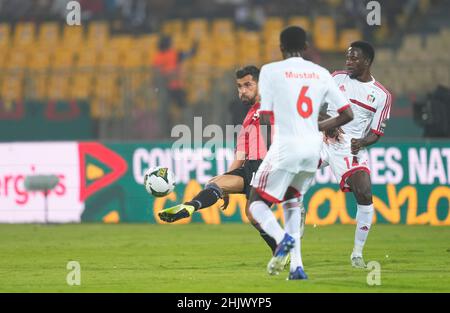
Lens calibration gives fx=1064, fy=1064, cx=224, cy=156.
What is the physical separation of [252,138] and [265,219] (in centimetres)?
203

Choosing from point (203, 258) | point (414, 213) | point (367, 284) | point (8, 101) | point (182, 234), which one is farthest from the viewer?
point (8, 101)

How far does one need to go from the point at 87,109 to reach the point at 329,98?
36.6 ft

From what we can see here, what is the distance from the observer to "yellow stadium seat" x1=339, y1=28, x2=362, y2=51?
83.0ft

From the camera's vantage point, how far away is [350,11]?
2623 centimetres

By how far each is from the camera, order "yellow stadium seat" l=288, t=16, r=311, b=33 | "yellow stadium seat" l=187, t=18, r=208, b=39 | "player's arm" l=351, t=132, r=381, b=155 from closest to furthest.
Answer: "player's arm" l=351, t=132, r=381, b=155
"yellow stadium seat" l=288, t=16, r=311, b=33
"yellow stadium seat" l=187, t=18, r=208, b=39

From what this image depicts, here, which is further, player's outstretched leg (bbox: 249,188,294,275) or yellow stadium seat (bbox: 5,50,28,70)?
yellow stadium seat (bbox: 5,50,28,70)

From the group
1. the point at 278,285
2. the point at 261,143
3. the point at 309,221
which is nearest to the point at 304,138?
the point at 278,285

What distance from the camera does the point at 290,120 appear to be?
9.43 m

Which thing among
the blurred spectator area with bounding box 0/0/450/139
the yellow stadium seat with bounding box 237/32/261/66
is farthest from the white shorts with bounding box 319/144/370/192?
the yellow stadium seat with bounding box 237/32/261/66

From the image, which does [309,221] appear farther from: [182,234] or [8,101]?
[8,101]

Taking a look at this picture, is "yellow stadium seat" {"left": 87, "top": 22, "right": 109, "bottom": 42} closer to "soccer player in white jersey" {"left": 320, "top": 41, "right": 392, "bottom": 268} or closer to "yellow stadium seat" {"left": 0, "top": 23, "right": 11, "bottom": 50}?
"yellow stadium seat" {"left": 0, "top": 23, "right": 11, "bottom": 50}

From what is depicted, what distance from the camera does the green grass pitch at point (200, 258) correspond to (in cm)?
985

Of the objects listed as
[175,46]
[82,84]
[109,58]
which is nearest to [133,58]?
[109,58]

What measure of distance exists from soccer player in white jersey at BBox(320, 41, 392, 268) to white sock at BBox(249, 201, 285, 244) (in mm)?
2337
